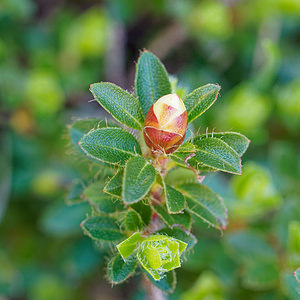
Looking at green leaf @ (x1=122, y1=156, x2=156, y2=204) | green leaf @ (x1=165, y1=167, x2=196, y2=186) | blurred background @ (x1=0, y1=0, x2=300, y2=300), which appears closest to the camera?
green leaf @ (x1=122, y1=156, x2=156, y2=204)

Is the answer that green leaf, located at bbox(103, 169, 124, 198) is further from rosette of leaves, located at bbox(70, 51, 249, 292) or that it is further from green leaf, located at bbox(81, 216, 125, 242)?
green leaf, located at bbox(81, 216, 125, 242)

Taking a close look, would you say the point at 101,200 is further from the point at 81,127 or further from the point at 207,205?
the point at 207,205

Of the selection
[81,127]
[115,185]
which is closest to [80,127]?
[81,127]

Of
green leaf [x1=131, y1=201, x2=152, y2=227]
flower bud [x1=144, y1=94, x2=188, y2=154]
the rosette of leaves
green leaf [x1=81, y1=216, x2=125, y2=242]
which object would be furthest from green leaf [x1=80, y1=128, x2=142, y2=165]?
green leaf [x1=81, y1=216, x2=125, y2=242]

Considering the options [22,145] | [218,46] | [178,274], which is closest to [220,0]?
[218,46]

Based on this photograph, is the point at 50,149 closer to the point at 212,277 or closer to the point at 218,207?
the point at 212,277

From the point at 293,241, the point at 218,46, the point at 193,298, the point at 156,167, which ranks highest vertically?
the point at 156,167
